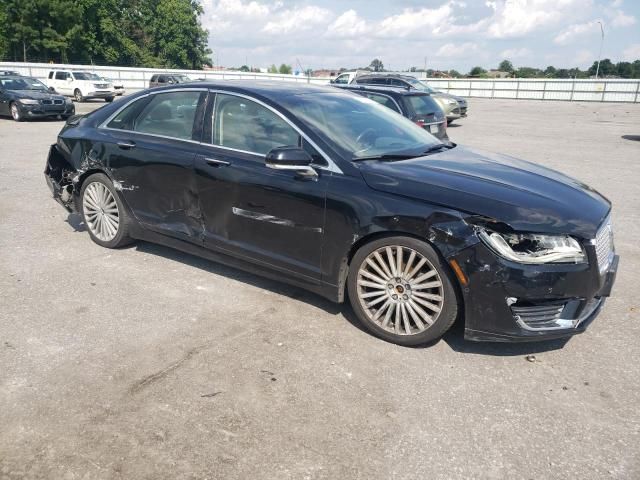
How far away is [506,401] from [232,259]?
92.9 inches

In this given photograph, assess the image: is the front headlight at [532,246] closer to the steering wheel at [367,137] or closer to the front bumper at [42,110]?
the steering wheel at [367,137]

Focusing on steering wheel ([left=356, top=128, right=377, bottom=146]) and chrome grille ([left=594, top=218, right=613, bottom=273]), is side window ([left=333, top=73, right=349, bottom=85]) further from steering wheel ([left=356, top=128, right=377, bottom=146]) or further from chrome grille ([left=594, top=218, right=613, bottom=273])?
chrome grille ([left=594, top=218, right=613, bottom=273])

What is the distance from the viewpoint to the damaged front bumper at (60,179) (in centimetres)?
573

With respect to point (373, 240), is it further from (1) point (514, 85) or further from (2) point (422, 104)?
(1) point (514, 85)

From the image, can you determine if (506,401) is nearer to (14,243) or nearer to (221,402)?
(221,402)

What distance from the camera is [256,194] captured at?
411 centimetres

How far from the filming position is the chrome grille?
3.41 meters

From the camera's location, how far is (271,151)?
385 centimetres

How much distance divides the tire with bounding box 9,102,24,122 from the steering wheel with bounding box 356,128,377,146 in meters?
17.0

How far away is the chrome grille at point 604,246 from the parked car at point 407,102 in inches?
251

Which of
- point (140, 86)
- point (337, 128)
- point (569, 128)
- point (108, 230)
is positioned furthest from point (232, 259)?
point (140, 86)

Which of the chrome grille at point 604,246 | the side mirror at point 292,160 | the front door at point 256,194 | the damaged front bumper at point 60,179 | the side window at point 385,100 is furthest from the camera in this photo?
the side window at point 385,100

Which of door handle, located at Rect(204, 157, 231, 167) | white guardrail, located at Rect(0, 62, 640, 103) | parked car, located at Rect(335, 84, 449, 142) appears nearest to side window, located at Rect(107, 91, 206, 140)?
door handle, located at Rect(204, 157, 231, 167)

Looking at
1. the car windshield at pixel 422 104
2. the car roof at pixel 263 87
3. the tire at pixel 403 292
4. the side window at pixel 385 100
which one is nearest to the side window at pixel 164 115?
the car roof at pixel 263 87
